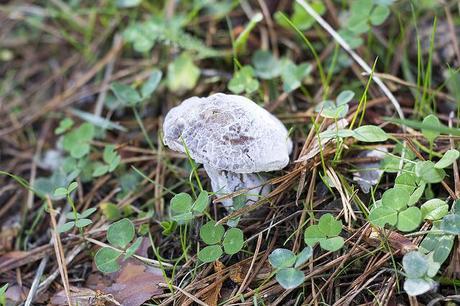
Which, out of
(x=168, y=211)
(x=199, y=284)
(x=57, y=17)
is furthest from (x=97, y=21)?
(x=199, y=284)

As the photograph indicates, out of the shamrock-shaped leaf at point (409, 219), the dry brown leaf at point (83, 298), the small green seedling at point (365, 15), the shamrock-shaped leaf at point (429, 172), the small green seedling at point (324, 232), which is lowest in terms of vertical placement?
the dry brown leaf at point (83, 298)

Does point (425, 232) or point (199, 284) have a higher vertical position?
point (425, 232)

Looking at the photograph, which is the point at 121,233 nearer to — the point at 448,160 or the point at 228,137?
the point at 228,137

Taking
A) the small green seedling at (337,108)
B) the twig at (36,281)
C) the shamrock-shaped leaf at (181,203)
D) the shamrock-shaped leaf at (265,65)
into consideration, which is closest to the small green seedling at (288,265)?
the shamrock-shaped leaf at (181,203)

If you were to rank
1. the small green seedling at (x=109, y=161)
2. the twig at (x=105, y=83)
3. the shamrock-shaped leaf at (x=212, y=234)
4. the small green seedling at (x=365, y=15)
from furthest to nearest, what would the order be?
the twig at (x=105, y=83) → the small green seedling at (x=365, y=15) → the small green seedling at (x=109, y=161) → the shamrock-shaped leaf at (x=212, y=234)

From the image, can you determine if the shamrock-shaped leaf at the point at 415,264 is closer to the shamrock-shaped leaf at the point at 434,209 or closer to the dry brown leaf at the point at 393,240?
the dry brown leaf at the point at 393,240

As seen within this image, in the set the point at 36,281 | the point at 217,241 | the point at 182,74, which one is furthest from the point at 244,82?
the point at 36,281

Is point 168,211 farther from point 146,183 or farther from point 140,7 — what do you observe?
point 140,7
